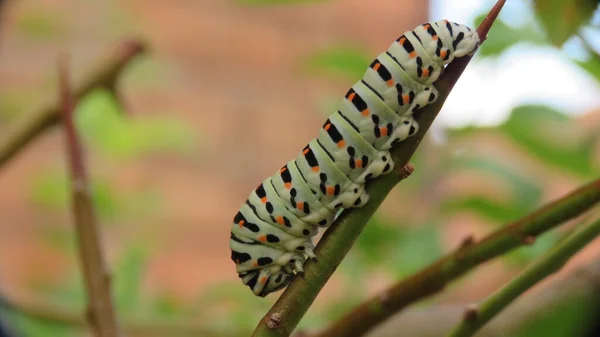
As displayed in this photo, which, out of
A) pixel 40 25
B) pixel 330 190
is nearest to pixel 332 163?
pixel 330 190

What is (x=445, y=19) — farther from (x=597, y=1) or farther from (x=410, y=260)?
(x=410, y=260)

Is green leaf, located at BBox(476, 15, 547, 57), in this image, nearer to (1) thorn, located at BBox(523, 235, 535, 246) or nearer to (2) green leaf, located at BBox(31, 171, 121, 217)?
(1) thorn, located at BBox(523, 235, 535, 246)

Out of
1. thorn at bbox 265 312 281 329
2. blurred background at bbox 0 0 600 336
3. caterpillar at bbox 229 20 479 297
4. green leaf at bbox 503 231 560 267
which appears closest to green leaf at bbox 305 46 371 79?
blurred background at bbox 0 0 600 336

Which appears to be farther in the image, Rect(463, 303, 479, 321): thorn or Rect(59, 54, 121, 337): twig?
Rect(59, 54, 121, 337): twig

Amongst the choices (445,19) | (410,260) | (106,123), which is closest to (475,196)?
(410,260)

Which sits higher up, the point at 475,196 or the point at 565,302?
the point at 475,196

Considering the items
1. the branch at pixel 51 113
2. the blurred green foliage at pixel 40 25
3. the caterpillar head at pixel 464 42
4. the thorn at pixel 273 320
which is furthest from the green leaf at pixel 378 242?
the blurred green foliage at pixel 40 25
